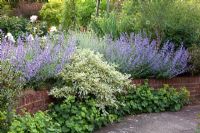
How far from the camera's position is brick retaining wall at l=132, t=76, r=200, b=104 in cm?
853

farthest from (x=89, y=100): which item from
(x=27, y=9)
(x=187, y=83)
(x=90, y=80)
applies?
(x=27, y=9)

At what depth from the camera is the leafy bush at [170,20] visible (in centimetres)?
906

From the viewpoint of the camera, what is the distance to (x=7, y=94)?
515 centimetres

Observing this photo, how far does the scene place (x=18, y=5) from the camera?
22.1m

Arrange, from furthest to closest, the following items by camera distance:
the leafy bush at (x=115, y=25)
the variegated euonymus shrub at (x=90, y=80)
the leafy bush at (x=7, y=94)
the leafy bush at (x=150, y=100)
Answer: the leafy bush at (x=115, y=25)
the leafy bush at (x=150, y=100)
the variegated euonymus shrub at (x=90, y=80)
the leafy bush at (x=7, y=94)

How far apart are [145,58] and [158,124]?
5.34 feet

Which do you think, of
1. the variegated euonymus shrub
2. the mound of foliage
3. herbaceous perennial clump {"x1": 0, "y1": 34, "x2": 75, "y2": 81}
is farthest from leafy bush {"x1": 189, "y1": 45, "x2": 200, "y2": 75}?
herbaceous perennial clump {"x1": 0, "y1": 34, "x2": 75, "y2": 81}

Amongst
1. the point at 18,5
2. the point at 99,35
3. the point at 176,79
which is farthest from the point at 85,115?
the point at 18,5

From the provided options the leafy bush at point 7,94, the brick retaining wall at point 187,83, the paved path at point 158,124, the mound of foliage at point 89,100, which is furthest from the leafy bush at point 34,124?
the brick retaining wall at point 187,83

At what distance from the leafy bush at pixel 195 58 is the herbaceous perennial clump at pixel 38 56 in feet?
9.02

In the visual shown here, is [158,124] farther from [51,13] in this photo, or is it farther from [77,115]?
[51,13]

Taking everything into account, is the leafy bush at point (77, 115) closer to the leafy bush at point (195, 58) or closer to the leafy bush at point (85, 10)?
the leafy bush at point (195, 58)

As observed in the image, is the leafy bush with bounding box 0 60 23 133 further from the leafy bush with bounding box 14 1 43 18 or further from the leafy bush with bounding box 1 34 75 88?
the leafy bush with bounding box 14 1 43 18

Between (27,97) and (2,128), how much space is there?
99cm
